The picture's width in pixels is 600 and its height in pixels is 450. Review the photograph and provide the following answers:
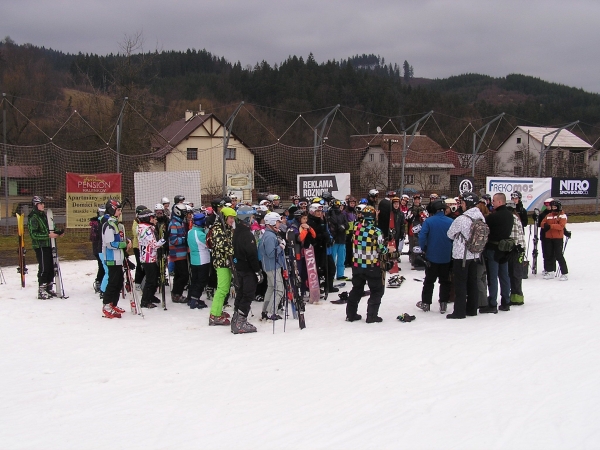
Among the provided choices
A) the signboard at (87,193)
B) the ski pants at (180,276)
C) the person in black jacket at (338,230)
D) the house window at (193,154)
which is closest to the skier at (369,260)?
the person in black jacket at (338,230)

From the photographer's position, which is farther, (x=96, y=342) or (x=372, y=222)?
(x=372, y=222)

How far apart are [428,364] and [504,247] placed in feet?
9.56

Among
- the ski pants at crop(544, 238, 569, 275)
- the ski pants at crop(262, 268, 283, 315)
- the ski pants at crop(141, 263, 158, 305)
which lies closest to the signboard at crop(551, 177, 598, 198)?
the ski pants at crop(544, 238, 569, 275)

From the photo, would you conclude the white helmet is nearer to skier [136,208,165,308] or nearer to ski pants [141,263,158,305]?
skier [136,208,165,308]

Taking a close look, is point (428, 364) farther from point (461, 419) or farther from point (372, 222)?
point (372, 222)

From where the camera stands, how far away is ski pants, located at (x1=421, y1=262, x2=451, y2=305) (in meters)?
8.52

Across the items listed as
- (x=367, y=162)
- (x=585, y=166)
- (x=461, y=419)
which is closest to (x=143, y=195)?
(x=461, y=419)

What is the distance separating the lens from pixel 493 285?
28.1 ft

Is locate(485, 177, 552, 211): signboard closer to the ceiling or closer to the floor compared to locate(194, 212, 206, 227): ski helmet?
closer to the ceiling

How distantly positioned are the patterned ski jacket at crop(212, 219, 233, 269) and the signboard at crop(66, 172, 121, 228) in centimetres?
861

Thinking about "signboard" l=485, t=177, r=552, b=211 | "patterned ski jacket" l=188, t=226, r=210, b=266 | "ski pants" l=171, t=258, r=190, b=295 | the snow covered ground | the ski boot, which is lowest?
the snow covered ground

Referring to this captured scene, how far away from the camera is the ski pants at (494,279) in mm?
8508

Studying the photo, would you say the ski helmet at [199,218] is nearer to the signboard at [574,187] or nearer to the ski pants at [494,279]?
the ski pants at [494,279]

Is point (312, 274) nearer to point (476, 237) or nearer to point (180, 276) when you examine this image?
point (180, 276)
